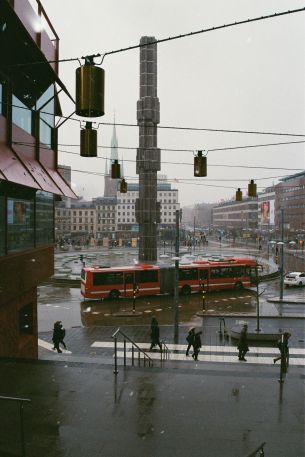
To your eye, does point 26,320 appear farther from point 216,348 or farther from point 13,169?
point 216,348

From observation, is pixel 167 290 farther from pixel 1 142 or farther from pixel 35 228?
pixel 1 142

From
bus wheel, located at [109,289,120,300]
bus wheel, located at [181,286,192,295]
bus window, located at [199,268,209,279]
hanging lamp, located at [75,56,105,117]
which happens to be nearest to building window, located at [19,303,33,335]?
hanging lamp, located at [75,56,105,117]

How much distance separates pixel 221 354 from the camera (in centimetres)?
1903

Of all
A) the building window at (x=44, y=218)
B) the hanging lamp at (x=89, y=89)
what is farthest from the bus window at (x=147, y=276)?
the hanging lamp at (x=89, y=89)

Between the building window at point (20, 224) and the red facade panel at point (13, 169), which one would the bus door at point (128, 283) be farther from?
the red facade panel at point (13, 169)

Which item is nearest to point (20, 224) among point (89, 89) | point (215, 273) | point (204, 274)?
point (89, 89)

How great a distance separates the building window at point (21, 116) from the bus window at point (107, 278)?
18.4 meters

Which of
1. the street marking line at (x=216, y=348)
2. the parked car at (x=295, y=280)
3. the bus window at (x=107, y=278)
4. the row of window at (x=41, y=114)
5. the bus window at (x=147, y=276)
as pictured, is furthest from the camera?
the parked car at (x=295, y=280)

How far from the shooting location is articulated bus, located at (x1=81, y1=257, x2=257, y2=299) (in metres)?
32.3

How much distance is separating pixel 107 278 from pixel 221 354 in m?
15.0

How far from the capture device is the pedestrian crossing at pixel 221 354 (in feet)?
58.6

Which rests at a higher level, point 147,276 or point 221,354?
point 147,276

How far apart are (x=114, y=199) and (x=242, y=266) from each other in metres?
111

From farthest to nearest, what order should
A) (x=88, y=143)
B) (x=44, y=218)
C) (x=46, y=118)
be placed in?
(x=46, y=118)
(x=44, y=218)
(x=88, y=143)
